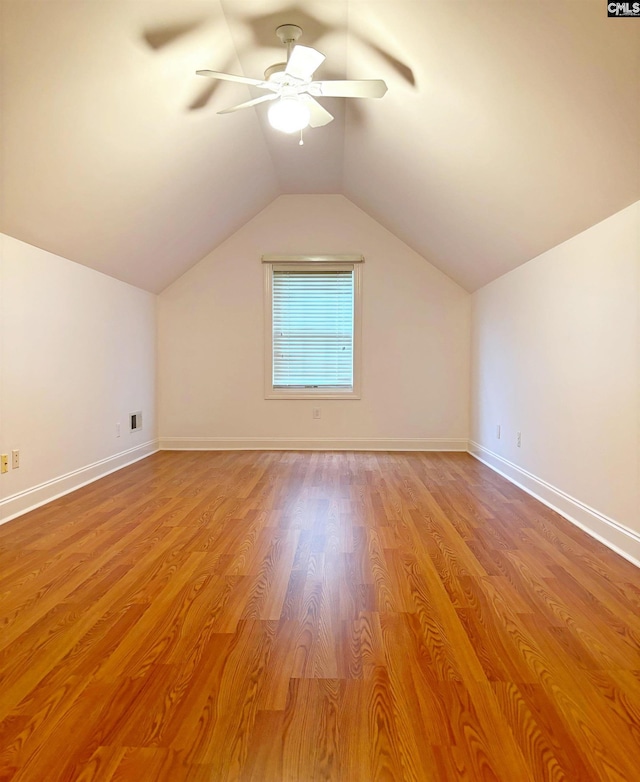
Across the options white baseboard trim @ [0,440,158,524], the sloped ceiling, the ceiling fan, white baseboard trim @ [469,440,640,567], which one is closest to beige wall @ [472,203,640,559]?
white baseboard trim @ [469,440,640,567]

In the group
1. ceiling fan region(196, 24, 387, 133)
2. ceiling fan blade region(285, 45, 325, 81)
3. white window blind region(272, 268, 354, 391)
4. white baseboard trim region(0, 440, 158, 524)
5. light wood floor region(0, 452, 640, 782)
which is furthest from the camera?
white window blind region(272, 268, 354, 391)

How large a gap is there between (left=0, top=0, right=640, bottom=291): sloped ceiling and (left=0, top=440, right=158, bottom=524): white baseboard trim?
1.63m

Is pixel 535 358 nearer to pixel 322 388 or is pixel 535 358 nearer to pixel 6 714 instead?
pixel 322 388

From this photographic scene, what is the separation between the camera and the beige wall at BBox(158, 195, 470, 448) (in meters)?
5.38

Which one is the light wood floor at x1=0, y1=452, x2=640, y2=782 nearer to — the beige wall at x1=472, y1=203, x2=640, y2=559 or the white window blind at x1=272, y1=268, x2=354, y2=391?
the beige wall at x1=472, y1=203, x2=640, y2=559

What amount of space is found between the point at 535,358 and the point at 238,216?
332 cm

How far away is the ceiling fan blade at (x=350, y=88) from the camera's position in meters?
2.45

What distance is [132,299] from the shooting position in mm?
4770

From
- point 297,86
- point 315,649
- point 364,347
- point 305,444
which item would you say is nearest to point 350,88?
point 297,86

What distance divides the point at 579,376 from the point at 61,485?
3565mm

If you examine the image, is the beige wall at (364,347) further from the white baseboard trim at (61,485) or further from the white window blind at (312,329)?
the white baseboard trim at (61,485)

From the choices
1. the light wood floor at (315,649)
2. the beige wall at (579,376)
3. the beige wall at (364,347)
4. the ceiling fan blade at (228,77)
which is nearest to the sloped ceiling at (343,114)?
the beige wall at (579,376)

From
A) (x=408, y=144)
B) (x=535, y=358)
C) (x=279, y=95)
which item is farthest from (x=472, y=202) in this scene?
(x=279, y=95)

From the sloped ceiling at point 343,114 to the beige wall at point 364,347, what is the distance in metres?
1.18
